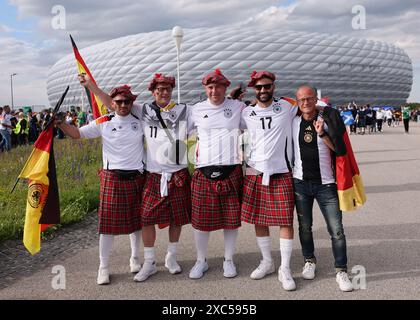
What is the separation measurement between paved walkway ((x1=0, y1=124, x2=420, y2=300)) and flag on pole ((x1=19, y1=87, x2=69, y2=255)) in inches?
17.7

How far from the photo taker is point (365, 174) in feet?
35.2

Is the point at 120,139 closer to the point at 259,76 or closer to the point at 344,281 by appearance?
the point at 259,76

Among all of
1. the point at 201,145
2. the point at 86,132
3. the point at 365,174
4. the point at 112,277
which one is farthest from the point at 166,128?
the point at 365,174

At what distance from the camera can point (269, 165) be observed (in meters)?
4.18

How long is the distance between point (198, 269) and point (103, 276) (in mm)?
923

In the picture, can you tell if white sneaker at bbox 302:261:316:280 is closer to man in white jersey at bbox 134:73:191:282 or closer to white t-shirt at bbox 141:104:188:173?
man in white jersey at bbox 134:73:191:282

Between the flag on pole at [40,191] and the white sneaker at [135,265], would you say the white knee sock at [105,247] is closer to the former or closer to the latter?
the white sneaker at [135,265]

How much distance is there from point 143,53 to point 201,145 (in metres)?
61.3

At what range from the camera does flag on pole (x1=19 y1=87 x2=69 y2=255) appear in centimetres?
423

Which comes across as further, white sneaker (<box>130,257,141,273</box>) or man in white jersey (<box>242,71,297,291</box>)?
white sneaker (<box>130,257,141,273</box>)

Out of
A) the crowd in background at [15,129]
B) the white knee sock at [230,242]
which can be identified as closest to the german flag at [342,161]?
the white knee sock at [230,242]

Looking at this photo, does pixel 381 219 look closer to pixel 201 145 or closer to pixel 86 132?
pixel 201 145

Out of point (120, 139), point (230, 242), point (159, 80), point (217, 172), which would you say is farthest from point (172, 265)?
point (159, 80)

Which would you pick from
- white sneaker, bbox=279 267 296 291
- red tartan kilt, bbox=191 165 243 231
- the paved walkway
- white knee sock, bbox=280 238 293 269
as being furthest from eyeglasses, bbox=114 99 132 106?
white sneaker, bbox=279 267 296 291
